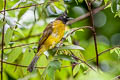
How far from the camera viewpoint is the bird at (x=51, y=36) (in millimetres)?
1862

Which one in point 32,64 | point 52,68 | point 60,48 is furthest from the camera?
point 32,64

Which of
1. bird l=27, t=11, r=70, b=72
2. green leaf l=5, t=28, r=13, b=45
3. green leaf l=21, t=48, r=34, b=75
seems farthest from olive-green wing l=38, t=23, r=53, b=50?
green leaf l=5, t=28, r=13, b=45

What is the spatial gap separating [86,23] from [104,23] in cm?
31

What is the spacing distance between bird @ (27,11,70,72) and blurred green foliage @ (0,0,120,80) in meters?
0.05

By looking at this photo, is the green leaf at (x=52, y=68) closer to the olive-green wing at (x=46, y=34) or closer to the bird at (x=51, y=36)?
the bird at (x=51, y=36)

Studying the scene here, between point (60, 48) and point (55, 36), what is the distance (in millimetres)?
607

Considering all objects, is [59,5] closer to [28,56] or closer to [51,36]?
[51,36]

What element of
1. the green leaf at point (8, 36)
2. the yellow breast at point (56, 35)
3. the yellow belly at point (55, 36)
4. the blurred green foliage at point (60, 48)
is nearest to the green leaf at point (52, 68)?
the blurred green foliage at point (60, 48)

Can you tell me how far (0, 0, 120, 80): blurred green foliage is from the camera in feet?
4.54

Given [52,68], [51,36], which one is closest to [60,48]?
[52,68]

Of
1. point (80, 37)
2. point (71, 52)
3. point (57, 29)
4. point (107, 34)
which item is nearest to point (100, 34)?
point (107, 34)

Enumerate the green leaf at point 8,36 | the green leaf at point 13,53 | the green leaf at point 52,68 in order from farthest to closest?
the green leaf at point 13,53
the green leaf at point 8,36
the green leaf at point 52,68

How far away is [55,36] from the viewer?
6.93 feet

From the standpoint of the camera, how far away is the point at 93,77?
86 cm
